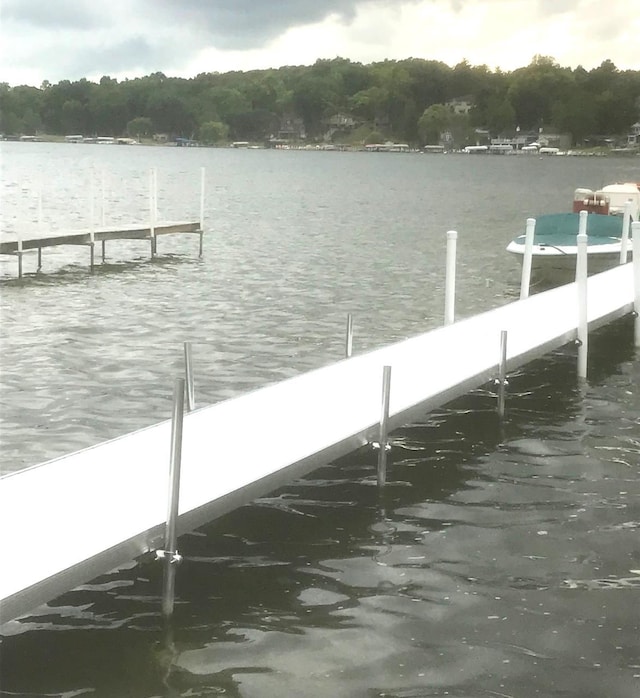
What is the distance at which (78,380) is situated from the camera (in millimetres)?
15633

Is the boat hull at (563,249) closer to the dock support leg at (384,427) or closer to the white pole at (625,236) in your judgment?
the white pole at (625,236)

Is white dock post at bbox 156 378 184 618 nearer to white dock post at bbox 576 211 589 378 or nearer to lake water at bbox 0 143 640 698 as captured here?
lake water at bbox 0 143 640 698

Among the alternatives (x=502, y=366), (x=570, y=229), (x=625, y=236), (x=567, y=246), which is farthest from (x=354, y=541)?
(x=570, y=229)

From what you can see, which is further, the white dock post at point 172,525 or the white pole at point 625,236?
the white pole at point 625,236

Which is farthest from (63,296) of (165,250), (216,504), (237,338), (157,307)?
(216,504)

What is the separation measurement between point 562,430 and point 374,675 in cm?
648

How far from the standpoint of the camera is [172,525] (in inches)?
294

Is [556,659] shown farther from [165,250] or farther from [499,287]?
[165,250]

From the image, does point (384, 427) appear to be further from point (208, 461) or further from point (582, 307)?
point (582, 307)

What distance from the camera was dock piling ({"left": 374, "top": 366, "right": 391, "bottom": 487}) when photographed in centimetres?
991

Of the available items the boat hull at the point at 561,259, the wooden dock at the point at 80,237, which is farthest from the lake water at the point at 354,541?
the wooden dock at the point at 80,237

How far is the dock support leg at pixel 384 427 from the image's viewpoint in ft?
32.5

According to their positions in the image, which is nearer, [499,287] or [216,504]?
[216,504]

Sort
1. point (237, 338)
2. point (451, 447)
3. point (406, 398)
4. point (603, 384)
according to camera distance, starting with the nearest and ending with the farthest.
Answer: point (406, 398), point (451, 447), point (603, 384), point (237, 338)
